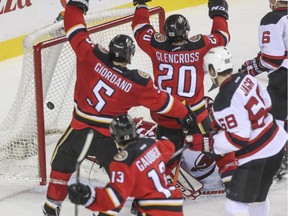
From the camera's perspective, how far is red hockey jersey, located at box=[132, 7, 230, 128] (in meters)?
4.93

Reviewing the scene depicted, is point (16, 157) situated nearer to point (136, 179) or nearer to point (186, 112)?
point (186, 112)

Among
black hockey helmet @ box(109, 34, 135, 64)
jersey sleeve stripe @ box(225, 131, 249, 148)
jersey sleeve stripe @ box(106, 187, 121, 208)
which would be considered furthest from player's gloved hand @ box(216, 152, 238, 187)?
jersey sleeve stripe @ box(106, 187, 121, 208)

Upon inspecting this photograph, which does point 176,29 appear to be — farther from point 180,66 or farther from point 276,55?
point 276,55

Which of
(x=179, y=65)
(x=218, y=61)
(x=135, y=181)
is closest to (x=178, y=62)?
(x=179, y=65)

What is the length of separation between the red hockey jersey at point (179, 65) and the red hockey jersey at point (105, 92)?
0.28 m

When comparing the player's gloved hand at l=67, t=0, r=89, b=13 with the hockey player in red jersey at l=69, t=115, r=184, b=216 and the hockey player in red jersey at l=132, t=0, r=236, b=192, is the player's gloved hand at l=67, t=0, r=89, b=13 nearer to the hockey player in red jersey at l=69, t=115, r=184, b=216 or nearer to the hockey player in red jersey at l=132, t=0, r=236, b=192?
the hockey player in red jersey at l=132, t=0, r=236, b=192

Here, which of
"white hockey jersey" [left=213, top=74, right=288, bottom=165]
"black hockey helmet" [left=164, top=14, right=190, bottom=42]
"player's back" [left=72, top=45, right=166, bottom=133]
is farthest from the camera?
"black hockey helmet" [left=164, top=14, right=190, bottom=42]

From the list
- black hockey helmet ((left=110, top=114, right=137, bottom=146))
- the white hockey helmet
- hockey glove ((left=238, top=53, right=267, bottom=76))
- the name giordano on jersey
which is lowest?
hockey glove ((left=238, top=53, right=267, bottom=76))

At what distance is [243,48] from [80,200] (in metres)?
4.29

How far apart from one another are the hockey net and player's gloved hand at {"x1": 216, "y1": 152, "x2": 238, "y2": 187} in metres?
1.10

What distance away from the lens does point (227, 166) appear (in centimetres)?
491

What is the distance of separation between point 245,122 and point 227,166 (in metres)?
0.73

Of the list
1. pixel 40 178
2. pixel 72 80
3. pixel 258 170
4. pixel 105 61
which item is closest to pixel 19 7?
pixel 72 80

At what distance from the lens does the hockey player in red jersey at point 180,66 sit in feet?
16.1
